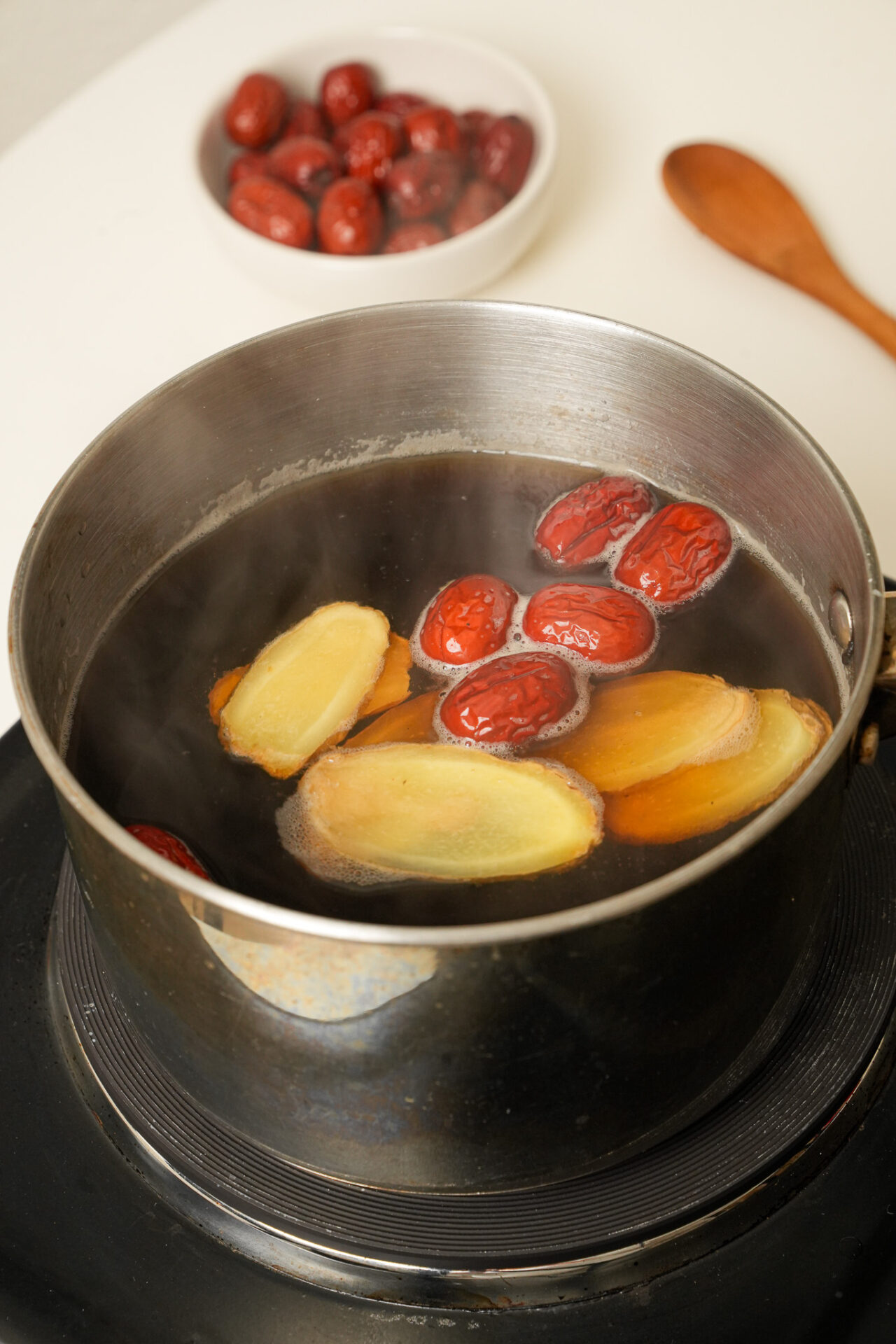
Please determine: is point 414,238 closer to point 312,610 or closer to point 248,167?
point 248,167

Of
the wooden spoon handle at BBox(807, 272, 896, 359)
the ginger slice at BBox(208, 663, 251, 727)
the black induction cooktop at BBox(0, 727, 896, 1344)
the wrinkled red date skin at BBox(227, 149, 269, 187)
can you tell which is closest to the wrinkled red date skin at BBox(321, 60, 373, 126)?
the wrinkled red date skin at BBox(227, 149, 269, 187)

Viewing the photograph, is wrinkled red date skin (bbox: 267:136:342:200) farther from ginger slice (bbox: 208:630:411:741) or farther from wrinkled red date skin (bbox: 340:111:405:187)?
ginger slice (bbox: 208:630:411:741)

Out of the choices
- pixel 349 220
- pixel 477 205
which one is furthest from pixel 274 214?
pixel 477 205

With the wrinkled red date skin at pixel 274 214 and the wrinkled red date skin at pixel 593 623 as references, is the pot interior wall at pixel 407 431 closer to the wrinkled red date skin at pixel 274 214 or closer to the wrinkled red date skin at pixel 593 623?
the wrinkled red date skin at pixel 593 623

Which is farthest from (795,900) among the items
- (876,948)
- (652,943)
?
(876,948)

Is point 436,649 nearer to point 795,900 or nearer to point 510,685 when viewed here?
point 510,685

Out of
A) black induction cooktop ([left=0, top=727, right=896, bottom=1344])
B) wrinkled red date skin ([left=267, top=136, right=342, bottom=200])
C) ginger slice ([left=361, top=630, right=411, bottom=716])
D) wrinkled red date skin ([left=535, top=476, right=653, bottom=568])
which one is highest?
wrinkled red date skin ([left=267, top=136, right=342, bottom=200])

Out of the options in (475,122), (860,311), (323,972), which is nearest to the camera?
(323,972)

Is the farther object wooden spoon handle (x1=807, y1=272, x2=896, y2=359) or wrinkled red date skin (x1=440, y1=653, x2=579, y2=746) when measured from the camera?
wooden spoon handle (x1=807, y1=272, x2=896, y2=359)
